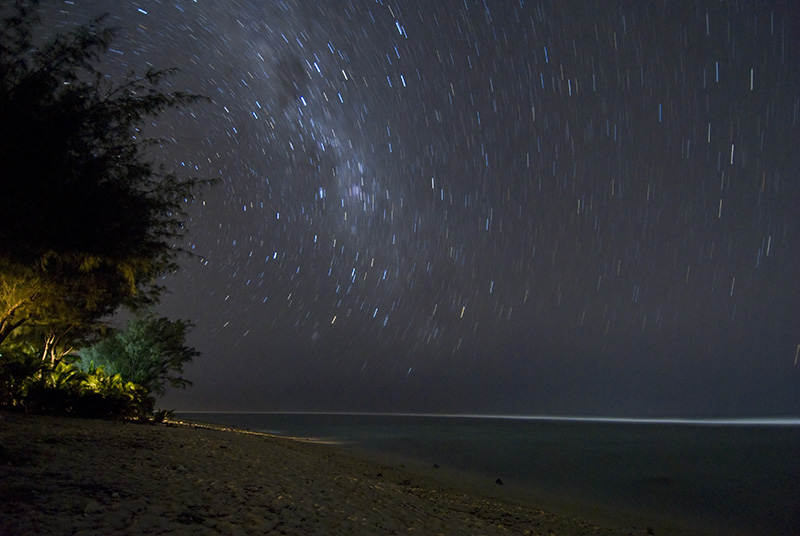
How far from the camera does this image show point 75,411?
1399cm

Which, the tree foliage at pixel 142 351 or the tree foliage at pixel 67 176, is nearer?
the tree foliage at pixel 67 176

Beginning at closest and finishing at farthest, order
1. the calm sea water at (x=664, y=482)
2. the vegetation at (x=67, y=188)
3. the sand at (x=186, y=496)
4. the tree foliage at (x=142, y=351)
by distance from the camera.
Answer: the sand at (x=186, y=496) < the vegetation at (x=67, y=188) < the calm sea water at (x=664, y=482) < the tree foliage at (x=142, y=351)

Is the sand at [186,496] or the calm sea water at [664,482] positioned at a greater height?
the sand at [186,496]

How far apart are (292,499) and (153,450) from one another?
372 cm

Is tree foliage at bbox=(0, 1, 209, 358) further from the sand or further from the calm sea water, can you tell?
the calm sea water

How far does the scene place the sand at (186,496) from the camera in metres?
4.41

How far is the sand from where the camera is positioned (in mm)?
4406

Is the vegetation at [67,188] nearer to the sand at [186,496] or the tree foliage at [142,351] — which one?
the sand at [186,496]

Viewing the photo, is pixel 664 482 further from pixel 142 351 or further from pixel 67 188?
pixel 142 351

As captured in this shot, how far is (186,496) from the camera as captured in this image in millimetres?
5520

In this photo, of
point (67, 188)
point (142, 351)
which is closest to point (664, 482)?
point (67, 188)

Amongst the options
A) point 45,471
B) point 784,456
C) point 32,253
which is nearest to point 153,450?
point 45,471

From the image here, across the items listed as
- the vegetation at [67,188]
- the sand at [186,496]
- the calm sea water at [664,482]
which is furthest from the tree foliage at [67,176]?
the calm sea water at [664,482]

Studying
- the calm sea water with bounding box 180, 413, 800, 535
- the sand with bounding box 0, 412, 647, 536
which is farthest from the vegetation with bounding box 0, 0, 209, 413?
the calm sea water with bounding box 180, 413, 800, 535
